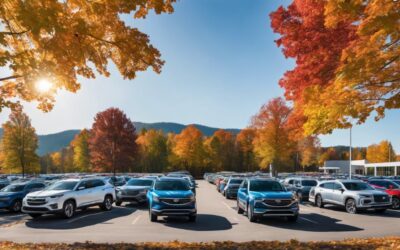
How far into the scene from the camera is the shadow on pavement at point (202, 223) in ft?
42.7

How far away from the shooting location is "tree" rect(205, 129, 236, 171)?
93694 millimetres

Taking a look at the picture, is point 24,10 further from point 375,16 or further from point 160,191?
point 160,191

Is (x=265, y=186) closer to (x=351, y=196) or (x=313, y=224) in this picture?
(x=313, y=224)

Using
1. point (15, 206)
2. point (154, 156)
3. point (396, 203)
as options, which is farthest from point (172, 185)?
point (154, 156)

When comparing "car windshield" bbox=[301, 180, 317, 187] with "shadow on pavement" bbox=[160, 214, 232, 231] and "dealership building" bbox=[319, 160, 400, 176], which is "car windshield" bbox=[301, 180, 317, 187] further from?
"dealership building" bbox=[319, 160, 400, 176]

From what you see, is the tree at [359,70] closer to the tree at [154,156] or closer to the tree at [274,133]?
the tree at [274,133]

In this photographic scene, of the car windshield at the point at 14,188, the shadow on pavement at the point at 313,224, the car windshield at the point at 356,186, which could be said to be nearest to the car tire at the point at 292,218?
the shadow on pavement at the point at 313,224

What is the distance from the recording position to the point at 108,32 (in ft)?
29.2

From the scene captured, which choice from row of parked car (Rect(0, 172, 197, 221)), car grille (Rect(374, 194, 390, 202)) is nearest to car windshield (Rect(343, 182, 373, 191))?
car grille (Rect(374, 194, 390, 202))

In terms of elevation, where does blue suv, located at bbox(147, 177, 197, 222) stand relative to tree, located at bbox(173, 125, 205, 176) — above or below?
below

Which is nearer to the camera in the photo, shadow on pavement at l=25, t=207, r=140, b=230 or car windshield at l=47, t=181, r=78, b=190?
shadow on pavement at l=25, t=207, r=140, b=230

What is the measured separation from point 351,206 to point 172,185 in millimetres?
9296

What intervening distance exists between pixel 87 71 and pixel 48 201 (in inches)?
324

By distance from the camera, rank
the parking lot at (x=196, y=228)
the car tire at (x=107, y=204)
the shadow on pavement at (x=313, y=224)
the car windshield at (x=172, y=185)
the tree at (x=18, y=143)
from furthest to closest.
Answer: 1. the tree at (x=18, y=143)
2. the car tire at (x=107, y=204)
3. the car windshield at (x=172, y=185)
4. the shadow on pavement at (x=313, y=224)
5. the parking lot at (x=196, y=228)
